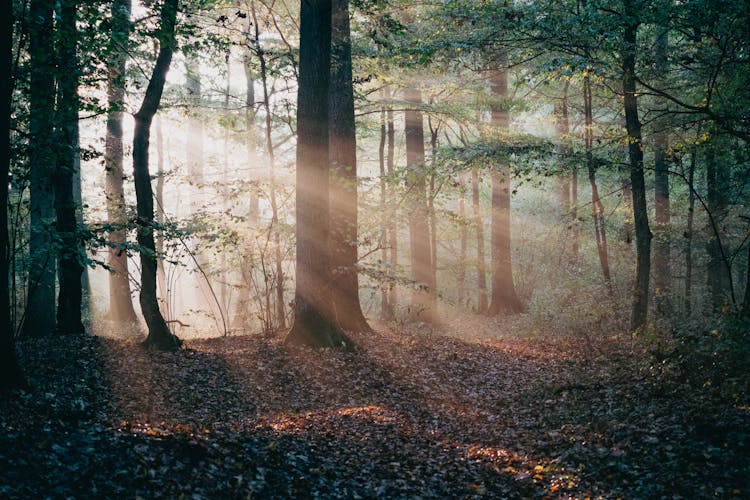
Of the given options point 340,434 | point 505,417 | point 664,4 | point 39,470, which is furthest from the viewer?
point 664,4

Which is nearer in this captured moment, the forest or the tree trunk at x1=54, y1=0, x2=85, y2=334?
the forest

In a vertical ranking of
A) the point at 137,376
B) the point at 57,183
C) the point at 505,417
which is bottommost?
the point at 505,417

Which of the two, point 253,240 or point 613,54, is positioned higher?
point 613,54

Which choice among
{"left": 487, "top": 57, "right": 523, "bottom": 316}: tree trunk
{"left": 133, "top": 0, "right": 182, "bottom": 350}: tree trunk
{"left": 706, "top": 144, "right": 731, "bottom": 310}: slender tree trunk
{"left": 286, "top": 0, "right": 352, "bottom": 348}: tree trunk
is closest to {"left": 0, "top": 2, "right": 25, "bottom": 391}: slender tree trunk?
{"left": 133, "top": 0, "right": 182, "bottom": 350}: tree trunk

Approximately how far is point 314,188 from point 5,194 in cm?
568

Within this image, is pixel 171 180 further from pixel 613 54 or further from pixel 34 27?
pixel 613 54

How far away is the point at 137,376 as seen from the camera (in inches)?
363

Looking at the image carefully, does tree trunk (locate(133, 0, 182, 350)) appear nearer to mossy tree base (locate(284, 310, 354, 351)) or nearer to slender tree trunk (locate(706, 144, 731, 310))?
mossy tree base (locate(284, 310, 354, 351))

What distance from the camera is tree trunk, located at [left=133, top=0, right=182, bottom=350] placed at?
34.8 ft

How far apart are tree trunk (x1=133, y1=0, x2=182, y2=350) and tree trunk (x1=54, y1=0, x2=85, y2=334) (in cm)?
123

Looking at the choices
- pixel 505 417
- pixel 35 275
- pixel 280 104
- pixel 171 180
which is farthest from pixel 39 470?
pixel 280 104

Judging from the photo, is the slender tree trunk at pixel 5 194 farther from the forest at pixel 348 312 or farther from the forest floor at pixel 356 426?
the forest floor at pixel 356 426

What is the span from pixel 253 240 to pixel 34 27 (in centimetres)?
680

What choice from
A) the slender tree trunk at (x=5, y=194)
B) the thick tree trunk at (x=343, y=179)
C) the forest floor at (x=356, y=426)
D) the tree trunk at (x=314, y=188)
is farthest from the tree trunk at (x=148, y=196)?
the slender tree trunk at (x=5, y=194)
